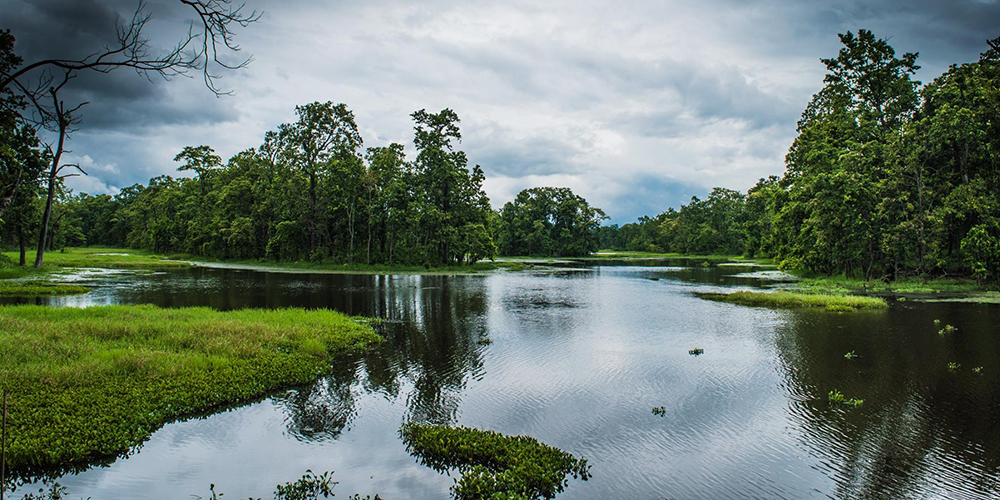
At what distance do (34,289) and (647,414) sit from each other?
38.7 meters

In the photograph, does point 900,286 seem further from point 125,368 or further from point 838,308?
point 125,368

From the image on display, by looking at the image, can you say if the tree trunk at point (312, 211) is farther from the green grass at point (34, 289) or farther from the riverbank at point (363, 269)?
the green grass at point (34, 289)

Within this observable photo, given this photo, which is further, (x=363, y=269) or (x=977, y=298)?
(x=363, y=269)

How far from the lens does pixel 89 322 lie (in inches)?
685

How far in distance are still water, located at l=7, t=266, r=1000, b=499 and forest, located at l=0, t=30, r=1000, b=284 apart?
9151 millimetres

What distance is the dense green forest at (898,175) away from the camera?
125 ft

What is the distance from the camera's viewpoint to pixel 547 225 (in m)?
139

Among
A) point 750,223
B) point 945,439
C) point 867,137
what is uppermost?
point 867,137

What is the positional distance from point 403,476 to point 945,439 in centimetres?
1144

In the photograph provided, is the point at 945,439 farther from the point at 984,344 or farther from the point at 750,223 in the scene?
the point at 750,223

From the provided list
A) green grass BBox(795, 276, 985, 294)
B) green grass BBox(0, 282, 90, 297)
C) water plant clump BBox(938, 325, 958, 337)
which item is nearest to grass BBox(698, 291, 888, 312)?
water plant clump BBox(938, 325, 958, 337)

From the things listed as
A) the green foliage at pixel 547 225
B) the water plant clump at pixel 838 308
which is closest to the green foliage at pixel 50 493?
the water plant clump at pixel 838 308

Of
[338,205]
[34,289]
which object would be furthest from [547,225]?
[34,289]

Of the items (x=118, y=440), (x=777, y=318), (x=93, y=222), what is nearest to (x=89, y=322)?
(x=118, y=440)
